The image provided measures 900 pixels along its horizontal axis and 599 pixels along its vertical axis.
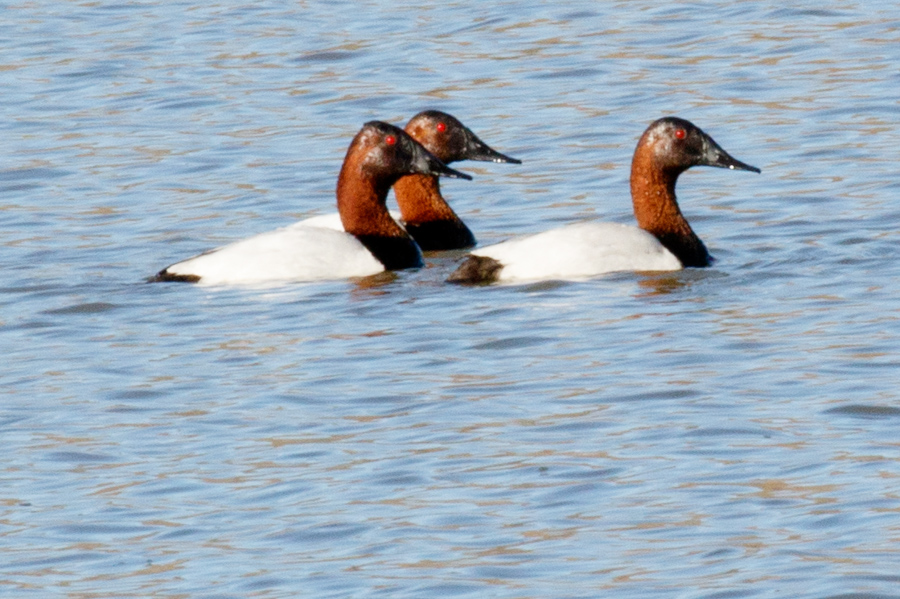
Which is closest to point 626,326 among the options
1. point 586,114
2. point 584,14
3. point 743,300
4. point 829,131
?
point 743,300

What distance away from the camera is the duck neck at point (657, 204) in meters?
11.3

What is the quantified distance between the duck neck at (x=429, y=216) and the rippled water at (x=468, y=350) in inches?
12.7

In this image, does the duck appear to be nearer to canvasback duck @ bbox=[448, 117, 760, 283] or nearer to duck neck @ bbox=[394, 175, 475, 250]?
duck neck @ bbox=[394, 175, 475, 250]

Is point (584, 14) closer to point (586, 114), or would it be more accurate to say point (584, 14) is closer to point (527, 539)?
point (586, 114)

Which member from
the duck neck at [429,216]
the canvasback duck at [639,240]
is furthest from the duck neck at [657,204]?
the duck neck at [429,216]

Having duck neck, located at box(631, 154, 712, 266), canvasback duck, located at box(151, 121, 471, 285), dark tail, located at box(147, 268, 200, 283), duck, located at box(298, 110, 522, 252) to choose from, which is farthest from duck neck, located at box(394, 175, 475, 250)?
dark tail, located at box(147, 268, 200, 283)

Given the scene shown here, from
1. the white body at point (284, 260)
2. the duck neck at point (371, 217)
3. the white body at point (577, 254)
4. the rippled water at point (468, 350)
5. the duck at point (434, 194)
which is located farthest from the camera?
the duck at point (434, 194)

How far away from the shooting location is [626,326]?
933 centimetres

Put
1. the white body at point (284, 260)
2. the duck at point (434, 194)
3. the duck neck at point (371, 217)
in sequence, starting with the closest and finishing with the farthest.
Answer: the white body at point (284, 260) → the duck neck at point (371, 217) → the duck at point (434, 194)

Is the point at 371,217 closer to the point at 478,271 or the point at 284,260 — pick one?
the point at 284,260

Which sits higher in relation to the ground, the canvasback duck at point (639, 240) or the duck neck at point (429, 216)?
the canvasback duck at point (639, 240)

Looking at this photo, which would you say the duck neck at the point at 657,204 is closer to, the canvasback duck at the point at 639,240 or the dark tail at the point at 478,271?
the canvasback duck at the point at 639,240

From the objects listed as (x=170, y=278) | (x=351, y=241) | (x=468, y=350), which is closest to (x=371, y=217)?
(x=351, y=241)

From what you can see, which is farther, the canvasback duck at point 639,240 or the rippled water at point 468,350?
the canvasback duck at point 639,240
